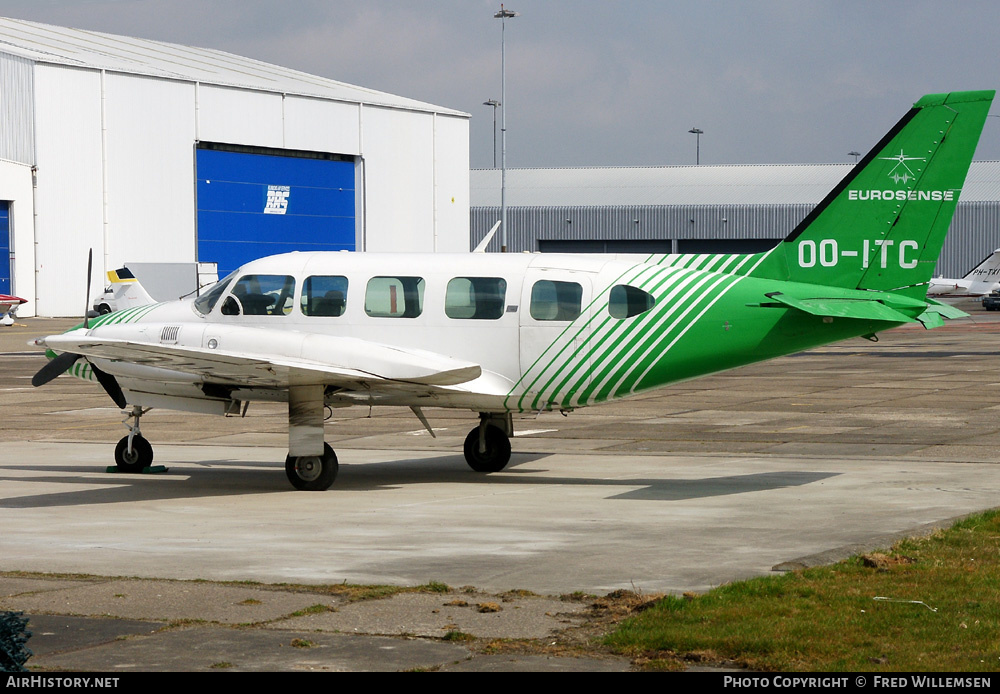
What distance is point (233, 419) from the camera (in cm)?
2512

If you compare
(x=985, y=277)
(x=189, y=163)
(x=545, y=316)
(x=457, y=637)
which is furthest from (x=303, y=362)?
(x=985, y=277)

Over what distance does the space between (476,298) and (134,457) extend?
5.39 m

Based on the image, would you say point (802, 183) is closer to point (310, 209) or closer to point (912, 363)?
point (310, 209)

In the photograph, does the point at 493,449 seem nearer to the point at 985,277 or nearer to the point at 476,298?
the point at 476,298

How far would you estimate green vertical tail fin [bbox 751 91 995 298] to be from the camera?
15.2 m

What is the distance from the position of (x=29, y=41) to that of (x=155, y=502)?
7203 cm

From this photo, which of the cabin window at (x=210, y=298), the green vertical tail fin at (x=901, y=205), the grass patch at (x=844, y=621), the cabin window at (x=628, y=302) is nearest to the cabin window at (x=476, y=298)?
the cabin window at (x=628, y=302)

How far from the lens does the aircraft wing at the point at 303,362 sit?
14.8 meters

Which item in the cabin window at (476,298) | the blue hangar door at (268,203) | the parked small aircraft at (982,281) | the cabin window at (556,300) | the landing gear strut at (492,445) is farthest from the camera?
the blue hangar door at (268,203)

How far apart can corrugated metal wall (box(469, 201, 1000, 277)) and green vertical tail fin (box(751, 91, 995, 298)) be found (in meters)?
83.3

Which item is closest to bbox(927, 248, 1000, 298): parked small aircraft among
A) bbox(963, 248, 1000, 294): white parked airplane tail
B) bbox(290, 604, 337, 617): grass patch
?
bbox(963, 248, 1000, 294): white parked airplane tail

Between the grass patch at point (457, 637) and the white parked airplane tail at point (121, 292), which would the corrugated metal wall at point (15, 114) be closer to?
the white parked airplane tail at point (121, 292)

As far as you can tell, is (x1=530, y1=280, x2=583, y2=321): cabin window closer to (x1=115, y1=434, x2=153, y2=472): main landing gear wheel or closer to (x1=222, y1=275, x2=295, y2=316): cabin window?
(x1=222, y1=275, x2=295, y2=316): cabin window

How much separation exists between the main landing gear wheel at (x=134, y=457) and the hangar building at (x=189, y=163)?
57.5 meters
